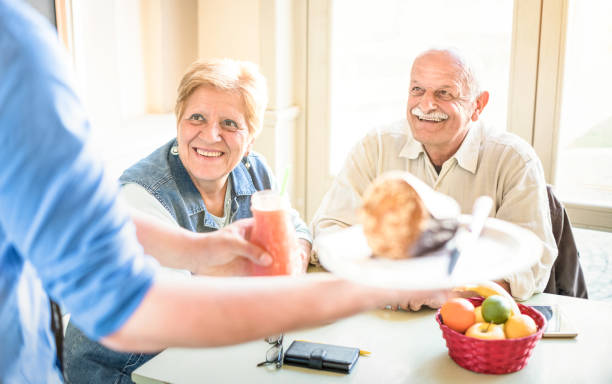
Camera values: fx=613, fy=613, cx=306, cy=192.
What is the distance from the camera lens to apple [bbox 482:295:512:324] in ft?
4.41

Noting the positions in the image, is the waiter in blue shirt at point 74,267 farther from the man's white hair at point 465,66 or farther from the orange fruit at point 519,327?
the man's white hair at point 465,66

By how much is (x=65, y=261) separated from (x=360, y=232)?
0.66 m

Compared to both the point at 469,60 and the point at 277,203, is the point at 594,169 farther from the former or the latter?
the point at 277,203

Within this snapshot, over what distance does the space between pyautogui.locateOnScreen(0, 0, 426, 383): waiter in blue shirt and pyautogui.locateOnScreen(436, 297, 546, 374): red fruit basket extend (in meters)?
0.54

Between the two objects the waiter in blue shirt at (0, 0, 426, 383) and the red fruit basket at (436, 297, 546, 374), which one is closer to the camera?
the waiter in blue shirt at (0, 0, 426, 383)

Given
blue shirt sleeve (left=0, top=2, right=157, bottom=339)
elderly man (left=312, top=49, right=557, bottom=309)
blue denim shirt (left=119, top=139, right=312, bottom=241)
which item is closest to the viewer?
blue shirt sleeve (left=0, top=2, right=157, bottom=339)

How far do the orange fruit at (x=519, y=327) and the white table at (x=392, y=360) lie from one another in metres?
0.09

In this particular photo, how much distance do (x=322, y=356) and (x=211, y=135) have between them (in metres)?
0.82

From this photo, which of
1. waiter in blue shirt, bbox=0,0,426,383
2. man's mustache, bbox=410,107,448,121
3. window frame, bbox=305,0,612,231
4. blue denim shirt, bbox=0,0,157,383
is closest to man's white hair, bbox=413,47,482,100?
man's mustache, bbox=410,107,448,121

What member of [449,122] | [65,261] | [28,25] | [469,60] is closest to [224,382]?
[65,261]

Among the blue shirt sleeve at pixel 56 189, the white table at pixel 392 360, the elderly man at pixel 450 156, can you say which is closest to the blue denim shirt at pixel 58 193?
the blue shirt sleeve at pixel 56 189

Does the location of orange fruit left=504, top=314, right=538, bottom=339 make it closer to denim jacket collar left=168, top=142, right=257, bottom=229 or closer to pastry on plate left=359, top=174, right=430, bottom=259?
pastry on plate left=359, top=174, right=430, bottom=259

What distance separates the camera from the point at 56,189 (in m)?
0.63

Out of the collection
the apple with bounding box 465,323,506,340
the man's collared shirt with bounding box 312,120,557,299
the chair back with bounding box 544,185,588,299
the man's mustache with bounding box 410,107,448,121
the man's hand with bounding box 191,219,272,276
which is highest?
the man's mustache with bounding box 410,107,448,121
